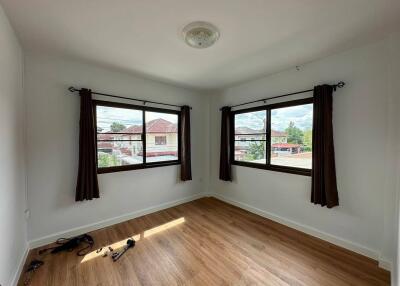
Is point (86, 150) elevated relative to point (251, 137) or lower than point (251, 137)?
lower

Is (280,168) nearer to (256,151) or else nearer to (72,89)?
(256,151)

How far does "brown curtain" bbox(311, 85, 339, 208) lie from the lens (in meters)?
2.18

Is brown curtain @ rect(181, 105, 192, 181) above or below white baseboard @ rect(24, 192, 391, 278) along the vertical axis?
above

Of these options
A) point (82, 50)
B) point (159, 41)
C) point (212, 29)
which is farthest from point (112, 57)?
point (212, 29)

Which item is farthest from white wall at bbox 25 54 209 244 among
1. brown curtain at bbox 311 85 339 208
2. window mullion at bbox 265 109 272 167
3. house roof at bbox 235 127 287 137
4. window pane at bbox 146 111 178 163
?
brown curtain at bbox 311 85 339 208

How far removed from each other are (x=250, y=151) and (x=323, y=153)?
1.28m

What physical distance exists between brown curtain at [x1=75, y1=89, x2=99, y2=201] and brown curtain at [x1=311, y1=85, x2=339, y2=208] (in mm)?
3029

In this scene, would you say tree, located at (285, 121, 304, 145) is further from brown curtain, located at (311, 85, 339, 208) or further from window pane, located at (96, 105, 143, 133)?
window pane, located at (96, 105, 143, 133)

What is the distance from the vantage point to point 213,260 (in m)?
1.98

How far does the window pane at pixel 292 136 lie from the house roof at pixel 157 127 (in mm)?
1940

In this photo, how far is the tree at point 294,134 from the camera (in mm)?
2648

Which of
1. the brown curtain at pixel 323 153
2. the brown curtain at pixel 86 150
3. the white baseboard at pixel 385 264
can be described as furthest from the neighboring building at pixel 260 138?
the brown curtain at pixel 86 150

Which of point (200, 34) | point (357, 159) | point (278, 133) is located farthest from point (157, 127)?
point (357, 159)

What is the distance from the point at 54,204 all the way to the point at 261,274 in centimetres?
267
